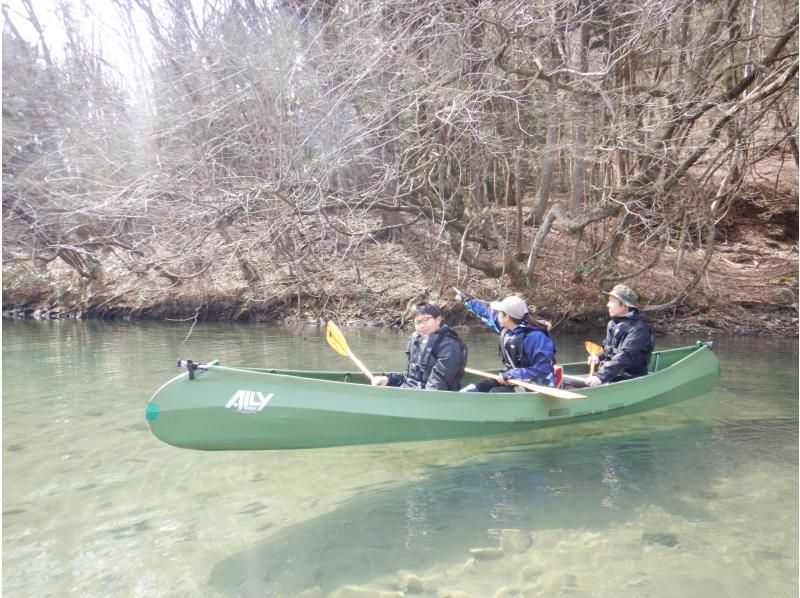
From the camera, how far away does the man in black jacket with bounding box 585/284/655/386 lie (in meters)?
5.77

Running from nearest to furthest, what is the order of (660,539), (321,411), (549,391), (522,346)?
(660,539)
(321,411)
(549,391)
(522,346)

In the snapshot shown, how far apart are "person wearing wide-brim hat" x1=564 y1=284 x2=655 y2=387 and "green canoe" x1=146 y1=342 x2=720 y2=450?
0.31m

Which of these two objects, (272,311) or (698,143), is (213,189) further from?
(698,143)

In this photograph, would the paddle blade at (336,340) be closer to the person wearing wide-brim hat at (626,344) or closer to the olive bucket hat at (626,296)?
the person wearing wide-brim hat at (626,344)

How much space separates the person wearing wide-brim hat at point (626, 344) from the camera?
5773 millimetres

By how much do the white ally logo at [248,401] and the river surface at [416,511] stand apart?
2.31ft

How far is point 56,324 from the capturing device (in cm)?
1495

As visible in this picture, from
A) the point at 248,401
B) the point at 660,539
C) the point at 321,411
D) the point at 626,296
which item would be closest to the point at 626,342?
the point at 626,296

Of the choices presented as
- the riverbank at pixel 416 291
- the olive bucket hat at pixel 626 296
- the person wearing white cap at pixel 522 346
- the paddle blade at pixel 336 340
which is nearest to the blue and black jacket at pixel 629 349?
the olive bucket hat at pixel 626 296

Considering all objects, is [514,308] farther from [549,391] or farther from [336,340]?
[336,340]

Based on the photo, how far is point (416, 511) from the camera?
13.1 feet

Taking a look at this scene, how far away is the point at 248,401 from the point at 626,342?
148 inches

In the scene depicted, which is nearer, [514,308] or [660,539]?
[660,539]

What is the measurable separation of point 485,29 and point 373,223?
17.0ft
